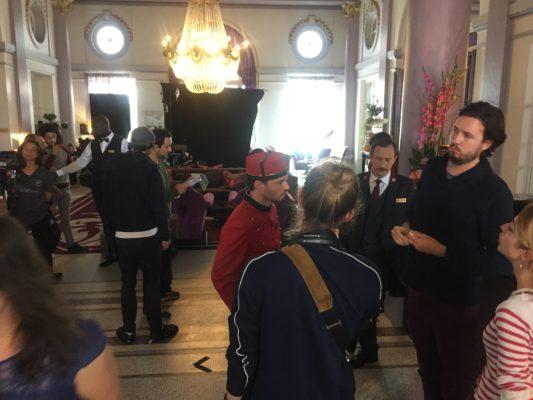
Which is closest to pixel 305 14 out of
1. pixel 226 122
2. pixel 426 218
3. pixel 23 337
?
pixel 226 122

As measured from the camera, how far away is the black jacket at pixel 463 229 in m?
1.76

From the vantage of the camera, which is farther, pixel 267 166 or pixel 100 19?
pixel 100 19

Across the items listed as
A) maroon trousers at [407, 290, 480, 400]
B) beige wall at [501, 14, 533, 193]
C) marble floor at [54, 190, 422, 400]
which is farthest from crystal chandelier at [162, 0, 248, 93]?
maroon trousers at [407, 290, 480, 400]

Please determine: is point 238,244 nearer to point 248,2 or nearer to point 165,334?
point 165,334

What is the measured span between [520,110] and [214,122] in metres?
5.71

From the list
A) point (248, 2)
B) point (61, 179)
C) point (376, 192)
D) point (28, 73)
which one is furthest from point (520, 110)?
point (28, 73)

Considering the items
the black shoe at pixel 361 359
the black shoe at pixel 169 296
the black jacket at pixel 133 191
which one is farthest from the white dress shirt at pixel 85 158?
the black shoe at pixel 361 359

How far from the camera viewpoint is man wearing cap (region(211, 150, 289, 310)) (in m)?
1.86

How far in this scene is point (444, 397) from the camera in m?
1.99

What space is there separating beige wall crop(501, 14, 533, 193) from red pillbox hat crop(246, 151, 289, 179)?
4.44m

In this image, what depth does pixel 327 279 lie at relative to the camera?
4.15 ft

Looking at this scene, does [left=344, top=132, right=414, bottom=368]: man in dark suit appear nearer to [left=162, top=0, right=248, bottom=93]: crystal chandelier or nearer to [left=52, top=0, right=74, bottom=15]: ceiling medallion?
[left=162, top=0, right=248, bottom=93]: crystal chandelier

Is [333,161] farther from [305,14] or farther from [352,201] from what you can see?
[305,14]

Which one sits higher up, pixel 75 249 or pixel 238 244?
pixel 238 244
